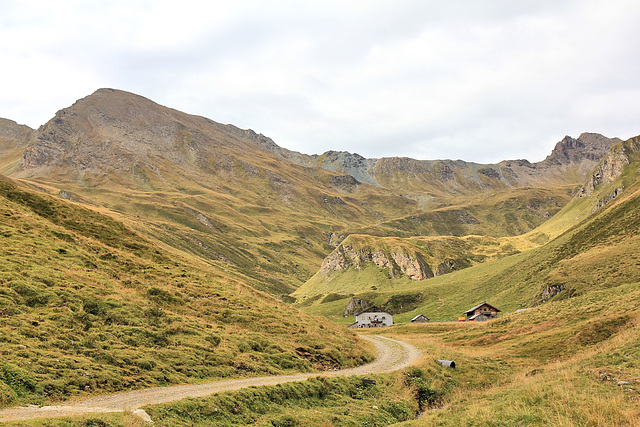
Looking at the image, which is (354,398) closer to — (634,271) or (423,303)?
(634,271)

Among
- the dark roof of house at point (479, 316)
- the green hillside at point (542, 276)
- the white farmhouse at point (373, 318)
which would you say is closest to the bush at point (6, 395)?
the green hillside at point (542, 276)

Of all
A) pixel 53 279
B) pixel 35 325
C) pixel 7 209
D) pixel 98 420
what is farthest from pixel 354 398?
pixel 7 209

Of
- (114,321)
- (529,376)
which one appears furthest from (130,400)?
(529,376)

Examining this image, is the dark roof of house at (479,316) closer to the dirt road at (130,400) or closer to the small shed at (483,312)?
the small shed at (483,312)

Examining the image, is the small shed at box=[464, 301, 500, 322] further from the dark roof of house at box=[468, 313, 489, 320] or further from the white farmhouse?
the white farmhouse

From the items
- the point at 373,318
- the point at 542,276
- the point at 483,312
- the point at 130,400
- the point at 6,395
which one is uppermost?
the point at 6,395

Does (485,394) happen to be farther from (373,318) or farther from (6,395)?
(373,318)

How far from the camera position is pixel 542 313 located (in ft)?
209

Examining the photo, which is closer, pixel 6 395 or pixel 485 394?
pixel 6 395

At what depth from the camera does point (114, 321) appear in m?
33.5

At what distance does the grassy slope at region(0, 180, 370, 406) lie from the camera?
24.8m

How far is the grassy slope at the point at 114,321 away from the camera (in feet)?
81.3

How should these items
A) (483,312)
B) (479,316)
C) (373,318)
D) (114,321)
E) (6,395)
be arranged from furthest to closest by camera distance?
(373,318) → (483,312) → (479,316) → (114,321) → (6,395)

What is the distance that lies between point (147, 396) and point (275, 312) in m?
29.9
